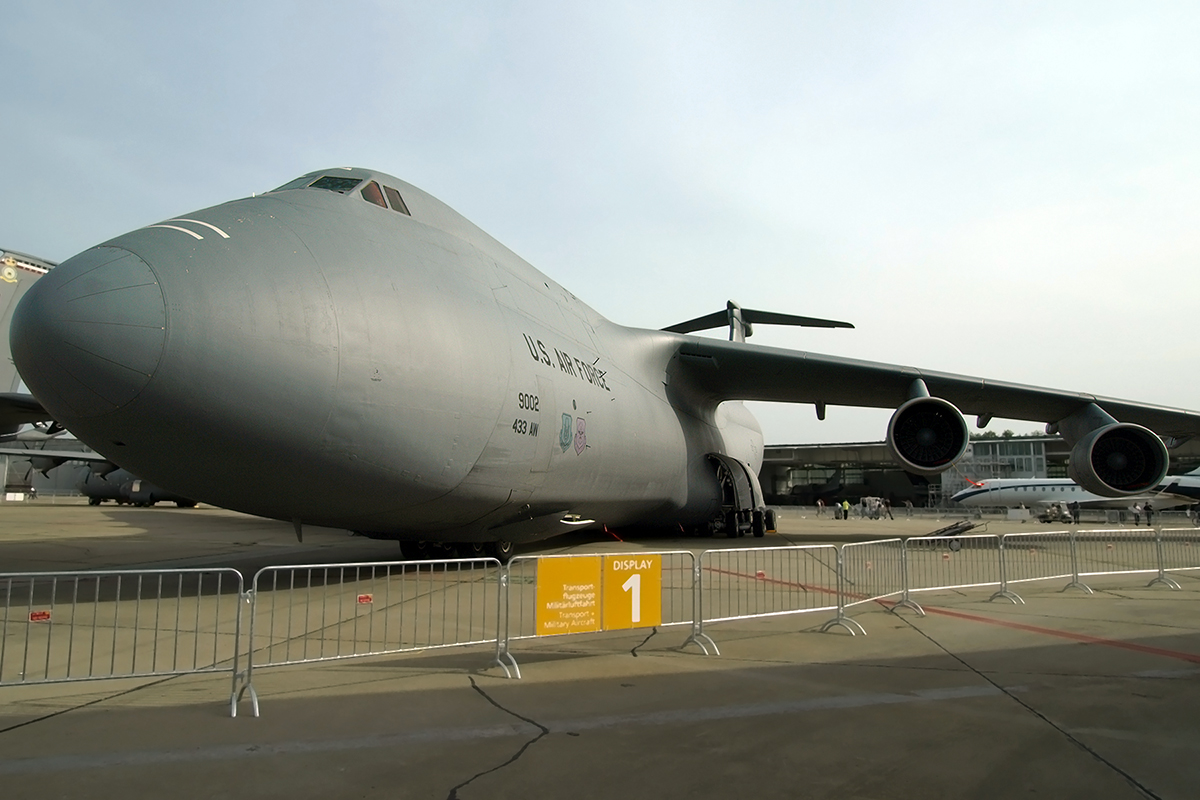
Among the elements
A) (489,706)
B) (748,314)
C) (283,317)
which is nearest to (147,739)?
(489,706)

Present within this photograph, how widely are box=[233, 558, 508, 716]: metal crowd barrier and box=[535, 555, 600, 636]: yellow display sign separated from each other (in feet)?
1.04

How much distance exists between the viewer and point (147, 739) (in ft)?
11.7

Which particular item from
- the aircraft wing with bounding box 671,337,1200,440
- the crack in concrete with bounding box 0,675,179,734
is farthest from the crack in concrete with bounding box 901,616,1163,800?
the aircraft wing with bounding box 671,337,1200,440

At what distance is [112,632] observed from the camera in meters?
6.12

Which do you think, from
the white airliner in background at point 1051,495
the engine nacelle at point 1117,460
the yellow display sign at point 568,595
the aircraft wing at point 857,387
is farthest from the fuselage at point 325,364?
the white airliner in background at point 1051,495

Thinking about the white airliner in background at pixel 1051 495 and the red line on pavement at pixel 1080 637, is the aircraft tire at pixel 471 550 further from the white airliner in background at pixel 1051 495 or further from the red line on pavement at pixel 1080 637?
the white airliner in background at pixel 1051 495

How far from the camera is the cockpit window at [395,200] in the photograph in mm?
7840

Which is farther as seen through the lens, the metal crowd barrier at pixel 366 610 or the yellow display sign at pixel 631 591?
the yellow display sign at pixel 631 591

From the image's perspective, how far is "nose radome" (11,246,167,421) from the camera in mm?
4938

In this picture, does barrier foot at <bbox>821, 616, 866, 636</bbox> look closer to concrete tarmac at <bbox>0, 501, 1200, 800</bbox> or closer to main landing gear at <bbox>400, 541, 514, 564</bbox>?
concrete tarmac at <bbox>0, 501, 1200, 800</bbox>

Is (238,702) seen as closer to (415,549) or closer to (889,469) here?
(415,549)

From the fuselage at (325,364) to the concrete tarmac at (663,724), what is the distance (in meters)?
1.65

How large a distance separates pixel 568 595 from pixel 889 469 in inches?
2402

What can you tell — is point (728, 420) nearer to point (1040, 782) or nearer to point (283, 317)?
point (283, 317)
